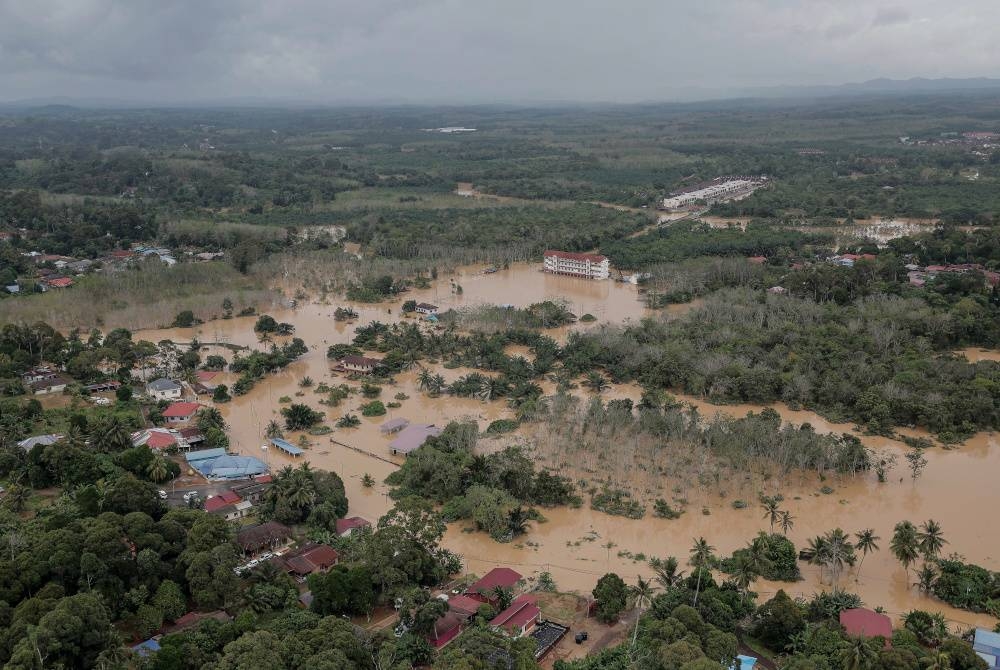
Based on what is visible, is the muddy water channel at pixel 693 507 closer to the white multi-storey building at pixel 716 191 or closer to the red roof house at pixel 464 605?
the red roof house at pixel 464 605

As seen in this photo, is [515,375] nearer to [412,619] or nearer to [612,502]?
[612,502]

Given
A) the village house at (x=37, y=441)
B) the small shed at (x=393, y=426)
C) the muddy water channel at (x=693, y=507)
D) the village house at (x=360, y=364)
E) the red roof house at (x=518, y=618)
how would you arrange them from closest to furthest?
the red roof house at (x=518, y=618)
the muddy water channel at (x=693, y=507)
the village house at (x=37, y=441)
the small shed at (x=393, y=426)
the village house at (x=360, y=364)

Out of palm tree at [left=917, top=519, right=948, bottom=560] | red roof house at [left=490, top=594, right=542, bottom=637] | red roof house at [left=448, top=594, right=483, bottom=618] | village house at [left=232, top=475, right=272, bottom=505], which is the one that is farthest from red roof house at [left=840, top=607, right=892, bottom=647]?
village house at [left=232, top=475, right=272, bottom=505]

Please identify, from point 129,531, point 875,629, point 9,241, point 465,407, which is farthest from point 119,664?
point 9,241

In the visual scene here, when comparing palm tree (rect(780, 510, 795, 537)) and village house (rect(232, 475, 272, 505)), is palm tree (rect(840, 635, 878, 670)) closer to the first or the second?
palm tree (rect(780, 510, 795, 537))

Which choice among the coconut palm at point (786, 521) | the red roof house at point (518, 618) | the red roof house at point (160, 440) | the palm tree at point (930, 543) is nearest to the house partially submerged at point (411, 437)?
the red roof house at point (160, 440)

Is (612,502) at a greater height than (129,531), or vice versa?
(129,531)
